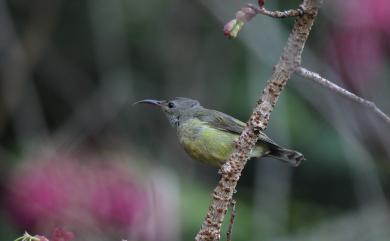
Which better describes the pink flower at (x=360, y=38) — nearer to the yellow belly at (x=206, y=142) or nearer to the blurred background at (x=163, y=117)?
the blurred background at (x=163, y=117)

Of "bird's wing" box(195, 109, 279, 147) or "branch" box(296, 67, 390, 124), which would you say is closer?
"branch" box(296, 67, 390, 124)

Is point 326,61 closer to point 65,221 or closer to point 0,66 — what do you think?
point 65,221

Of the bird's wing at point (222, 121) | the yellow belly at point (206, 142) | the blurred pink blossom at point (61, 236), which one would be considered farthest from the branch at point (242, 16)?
the bird's wing at point (222, 121)

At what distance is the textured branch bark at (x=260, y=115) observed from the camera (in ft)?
6.75

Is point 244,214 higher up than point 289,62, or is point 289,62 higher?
point 289,62

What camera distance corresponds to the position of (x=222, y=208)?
86.0 inches

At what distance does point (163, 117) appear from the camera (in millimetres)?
6648

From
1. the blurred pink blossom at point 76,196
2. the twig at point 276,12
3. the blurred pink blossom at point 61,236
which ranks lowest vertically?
the blurred pink blossom at point 76,196

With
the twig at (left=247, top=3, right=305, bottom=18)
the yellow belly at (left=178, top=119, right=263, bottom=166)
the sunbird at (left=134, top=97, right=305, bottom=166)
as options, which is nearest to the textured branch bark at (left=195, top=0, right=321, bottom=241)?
the twig at (left=247, top=3, right=305, bottom=18)

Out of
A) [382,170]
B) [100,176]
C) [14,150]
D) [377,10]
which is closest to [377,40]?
[377,10]

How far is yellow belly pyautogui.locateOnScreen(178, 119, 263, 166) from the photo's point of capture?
12.7 ft

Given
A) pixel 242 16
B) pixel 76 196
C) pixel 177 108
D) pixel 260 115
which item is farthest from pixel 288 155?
pixel 242 16

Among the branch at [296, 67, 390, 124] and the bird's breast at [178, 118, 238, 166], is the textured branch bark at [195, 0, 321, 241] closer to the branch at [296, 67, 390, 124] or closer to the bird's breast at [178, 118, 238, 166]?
the branch at [296, 67, 390, 124]

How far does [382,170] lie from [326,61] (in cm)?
202
